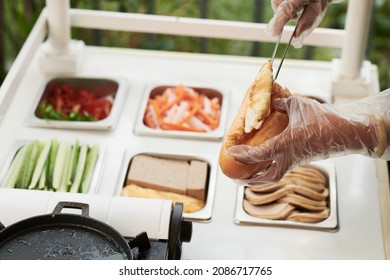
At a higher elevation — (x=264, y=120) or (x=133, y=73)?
(x=133, y=73)

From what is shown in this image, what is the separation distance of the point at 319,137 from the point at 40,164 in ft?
3.08

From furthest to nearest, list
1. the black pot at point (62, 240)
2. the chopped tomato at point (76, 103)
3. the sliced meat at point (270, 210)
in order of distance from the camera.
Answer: the chopped tomato at point (76, 103)
the sliced meat at point (270, 210)
the black pot at point (62, 240)

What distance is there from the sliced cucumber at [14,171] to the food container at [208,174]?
0.30 meters

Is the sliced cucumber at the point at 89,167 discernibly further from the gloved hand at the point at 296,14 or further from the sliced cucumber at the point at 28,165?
the gloved hand at the point at 296,14

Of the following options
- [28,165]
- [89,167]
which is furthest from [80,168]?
[28,165]

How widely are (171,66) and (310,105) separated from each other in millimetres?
1226

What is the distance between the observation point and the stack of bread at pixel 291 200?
2.11 m

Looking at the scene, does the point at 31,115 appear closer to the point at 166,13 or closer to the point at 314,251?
the point at 314,251

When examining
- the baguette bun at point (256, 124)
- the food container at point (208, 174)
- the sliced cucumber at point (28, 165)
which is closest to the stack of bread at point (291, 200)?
the food container at point (208, 174)

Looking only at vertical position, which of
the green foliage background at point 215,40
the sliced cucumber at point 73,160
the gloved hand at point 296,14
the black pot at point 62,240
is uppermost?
the green foliage background at point 215,40

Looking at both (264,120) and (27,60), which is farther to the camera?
(27,60)

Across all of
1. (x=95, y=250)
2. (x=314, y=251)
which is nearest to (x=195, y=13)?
(x=314, y=251)

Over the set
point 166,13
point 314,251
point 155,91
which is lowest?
point 314,251

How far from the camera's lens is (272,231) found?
2068 millimetres
